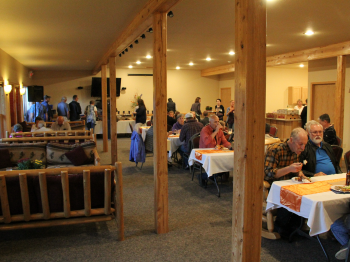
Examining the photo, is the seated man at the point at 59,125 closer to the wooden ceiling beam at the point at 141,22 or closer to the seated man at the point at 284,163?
the wooden ceiling beam at the point at 141,22

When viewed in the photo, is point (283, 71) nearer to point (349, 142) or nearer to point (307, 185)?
point (349, 142)

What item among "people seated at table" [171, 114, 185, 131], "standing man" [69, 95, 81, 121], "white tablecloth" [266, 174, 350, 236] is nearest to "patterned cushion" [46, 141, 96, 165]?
"people seated at table" [171, 114, 185, 131]

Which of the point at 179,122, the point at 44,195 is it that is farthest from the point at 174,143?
the point at 44,195

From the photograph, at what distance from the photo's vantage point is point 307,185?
3.08m

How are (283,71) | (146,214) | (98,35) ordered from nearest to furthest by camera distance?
(146,214) < (98,35) < (283,71)

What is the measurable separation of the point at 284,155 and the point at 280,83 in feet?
38.8

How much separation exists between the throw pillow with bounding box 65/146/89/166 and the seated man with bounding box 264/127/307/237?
10.6 feet

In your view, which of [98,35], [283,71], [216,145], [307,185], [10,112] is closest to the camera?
[307,185]

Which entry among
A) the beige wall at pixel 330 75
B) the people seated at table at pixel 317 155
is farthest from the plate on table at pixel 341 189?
the beige wall at pixel 330 75

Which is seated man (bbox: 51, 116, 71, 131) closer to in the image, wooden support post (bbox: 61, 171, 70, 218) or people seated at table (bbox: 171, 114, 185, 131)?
people seated at table (bbox: 171, 114, 185, 131)

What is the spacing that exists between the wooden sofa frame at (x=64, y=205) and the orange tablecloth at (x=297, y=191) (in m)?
1.79

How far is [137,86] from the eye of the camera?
15023mm

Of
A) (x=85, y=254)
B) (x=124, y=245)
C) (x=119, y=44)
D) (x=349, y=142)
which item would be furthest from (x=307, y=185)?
(x=349, y=142)

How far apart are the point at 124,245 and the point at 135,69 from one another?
40.7ft
